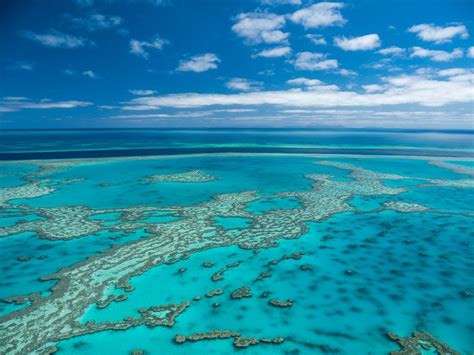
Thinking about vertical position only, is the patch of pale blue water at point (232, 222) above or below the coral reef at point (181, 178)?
below

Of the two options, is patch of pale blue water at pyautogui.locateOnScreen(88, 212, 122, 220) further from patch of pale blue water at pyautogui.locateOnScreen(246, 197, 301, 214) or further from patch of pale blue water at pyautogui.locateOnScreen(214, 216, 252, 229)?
patch of pale blue water at pyautogui.locateOnScreen(246, 197, 301, 214)

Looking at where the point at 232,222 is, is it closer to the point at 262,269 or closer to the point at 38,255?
the point at 262,269

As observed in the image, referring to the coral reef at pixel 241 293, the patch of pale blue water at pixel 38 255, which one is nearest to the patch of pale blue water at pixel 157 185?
the patch of pale blue water at pixel 38 255

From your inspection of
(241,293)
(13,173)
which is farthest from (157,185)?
(241,293)

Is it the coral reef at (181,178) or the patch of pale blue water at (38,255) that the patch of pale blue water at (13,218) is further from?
the coral reef at (181,178)

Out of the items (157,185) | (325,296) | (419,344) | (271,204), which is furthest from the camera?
(157,185)

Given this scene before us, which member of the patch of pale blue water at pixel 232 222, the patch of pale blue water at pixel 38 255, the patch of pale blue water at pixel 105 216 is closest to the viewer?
the patch of pale blue water at pixel 38 255

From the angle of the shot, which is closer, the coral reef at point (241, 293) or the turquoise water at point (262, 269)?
the turquoise water at point (262, 269)
